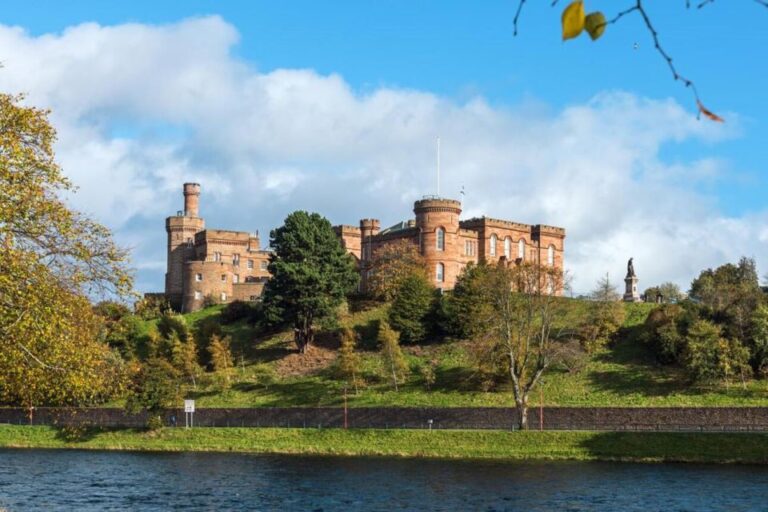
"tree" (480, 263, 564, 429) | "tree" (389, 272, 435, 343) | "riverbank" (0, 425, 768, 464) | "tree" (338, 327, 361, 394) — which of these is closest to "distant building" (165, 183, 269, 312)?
"tree" (389, 272, 435, 343)

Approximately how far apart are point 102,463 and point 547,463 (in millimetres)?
22191

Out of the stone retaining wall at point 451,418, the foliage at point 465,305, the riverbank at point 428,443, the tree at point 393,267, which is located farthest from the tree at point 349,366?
the tree at point 393,267

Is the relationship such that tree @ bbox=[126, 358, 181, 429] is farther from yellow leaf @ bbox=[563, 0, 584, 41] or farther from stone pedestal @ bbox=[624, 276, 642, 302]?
yellow leaf @ bbox=[563, 0, 584, 41]

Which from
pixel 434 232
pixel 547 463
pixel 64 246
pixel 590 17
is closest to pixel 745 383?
pixel 547 463

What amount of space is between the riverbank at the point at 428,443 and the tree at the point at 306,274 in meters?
18.9

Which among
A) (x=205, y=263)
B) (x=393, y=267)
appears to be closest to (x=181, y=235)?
(x=205, y=263)

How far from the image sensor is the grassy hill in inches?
2287

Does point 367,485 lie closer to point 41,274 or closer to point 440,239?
point 41,274

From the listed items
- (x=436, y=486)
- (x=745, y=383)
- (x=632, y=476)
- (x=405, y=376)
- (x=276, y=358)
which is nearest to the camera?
(x=436, y=486)

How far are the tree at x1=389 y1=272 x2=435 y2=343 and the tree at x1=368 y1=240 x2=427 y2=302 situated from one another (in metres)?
4.74

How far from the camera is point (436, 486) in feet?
120

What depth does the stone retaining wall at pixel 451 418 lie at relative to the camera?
50.8 metres

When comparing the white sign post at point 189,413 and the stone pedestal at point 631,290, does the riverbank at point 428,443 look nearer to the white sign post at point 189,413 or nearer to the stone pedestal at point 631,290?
the white sign post at point 189,413

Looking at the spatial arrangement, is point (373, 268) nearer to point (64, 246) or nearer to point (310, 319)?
point (310, 319)
